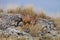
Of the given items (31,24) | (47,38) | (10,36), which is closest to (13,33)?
(10,36)

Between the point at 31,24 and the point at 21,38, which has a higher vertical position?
the point at 31,24

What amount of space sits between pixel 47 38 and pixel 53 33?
102 mm

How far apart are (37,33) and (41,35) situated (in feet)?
0.19

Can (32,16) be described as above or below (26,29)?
above

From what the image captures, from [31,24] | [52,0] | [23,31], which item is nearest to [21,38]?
[23,31]

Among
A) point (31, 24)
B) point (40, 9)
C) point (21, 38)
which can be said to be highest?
point (40, 9)

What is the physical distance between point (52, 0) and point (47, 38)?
1.67 feet

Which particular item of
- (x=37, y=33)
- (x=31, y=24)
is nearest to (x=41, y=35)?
(x=37, y=33)

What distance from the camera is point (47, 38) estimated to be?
2.05 metres

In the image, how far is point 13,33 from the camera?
2.13 metres

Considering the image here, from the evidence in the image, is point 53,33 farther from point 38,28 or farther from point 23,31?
point 23,31

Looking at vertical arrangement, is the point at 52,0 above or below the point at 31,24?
above

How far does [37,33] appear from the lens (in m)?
2.09

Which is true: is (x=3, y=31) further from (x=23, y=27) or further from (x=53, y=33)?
(x=53, y=33)
